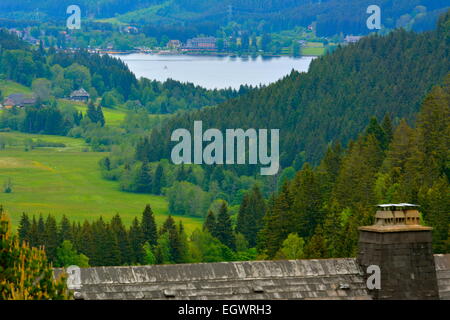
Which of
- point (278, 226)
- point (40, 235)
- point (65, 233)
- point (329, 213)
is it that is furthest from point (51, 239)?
point (329, 213)

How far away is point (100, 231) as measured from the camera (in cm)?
18175

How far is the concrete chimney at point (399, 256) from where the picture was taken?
2131 inches

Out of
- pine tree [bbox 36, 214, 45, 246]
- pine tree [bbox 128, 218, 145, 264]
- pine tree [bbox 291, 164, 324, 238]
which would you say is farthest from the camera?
pine tree [bbox 36, 214, 45, 246]

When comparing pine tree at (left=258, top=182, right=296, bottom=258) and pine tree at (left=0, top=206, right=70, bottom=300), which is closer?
pine tree at (left=0, top=206, right=70, bottom=300)

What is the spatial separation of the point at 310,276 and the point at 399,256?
12.6 ft

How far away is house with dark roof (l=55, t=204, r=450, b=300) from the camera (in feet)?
163

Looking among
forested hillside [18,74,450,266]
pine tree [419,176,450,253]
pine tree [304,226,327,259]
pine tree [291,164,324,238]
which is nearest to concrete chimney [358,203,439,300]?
forested hillside [18,74,450,266]

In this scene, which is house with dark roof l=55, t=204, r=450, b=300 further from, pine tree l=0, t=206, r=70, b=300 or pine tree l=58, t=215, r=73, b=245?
pine tree l=58, t=215, r=73, b=245

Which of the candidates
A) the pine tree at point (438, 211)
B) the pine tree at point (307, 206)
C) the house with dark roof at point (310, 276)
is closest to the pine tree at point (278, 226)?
the pine tree at point (307, 206)

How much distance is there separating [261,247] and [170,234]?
1660 inches

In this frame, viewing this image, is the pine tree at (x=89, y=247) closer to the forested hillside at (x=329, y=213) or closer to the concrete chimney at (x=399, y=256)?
the forested hillside at (x=329, y=213)

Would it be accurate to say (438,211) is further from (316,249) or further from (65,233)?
(65,233)

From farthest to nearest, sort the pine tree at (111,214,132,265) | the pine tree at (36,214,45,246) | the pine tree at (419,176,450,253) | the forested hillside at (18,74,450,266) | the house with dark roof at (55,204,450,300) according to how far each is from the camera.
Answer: the pine tree at (36,214,45,246)
the pine tree at (111,214,132,265)
the forested hillside at (18,74,450,266)
the pine tree at (419,176,450,253)
the house with dark roof at (55,204,450,300)
